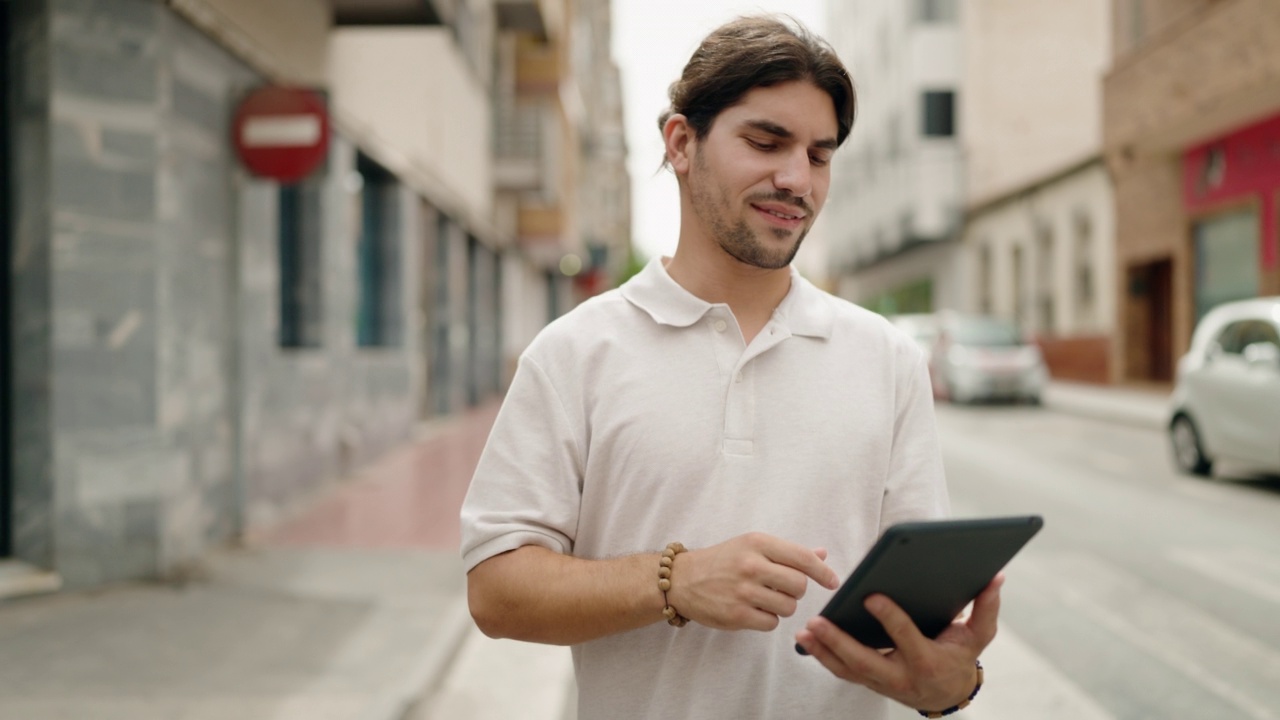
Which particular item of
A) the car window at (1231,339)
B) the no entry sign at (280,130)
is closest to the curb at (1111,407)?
the car window at (1231,339)

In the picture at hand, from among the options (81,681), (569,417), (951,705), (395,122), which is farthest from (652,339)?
(395,122)

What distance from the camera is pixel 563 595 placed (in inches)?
67.6

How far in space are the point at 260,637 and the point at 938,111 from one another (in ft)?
122

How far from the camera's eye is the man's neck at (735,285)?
1.94 metres

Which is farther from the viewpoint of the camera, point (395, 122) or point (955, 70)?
point (955, 70)

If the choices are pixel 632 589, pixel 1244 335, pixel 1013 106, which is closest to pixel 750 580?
pixel 632 589

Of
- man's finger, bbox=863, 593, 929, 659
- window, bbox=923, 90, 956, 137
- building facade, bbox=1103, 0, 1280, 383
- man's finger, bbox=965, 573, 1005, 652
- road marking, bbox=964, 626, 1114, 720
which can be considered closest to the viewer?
man's finger, bbox=863, 593, 929, 659

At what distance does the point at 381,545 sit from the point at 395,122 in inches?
255

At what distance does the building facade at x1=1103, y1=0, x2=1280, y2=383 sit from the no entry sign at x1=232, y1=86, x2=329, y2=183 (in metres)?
14.7

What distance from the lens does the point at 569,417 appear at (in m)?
1.83

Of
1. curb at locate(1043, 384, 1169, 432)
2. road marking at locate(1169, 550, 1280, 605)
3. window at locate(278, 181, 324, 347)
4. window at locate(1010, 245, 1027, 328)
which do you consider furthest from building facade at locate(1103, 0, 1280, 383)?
window at locate(278, 181, 324, 347)

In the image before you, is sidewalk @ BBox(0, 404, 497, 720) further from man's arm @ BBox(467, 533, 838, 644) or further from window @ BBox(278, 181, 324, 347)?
man's arm @ BBox(467, 533, 838, 644)

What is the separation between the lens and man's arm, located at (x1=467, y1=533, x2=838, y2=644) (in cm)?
155

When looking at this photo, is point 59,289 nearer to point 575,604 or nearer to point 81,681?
point 81,681
